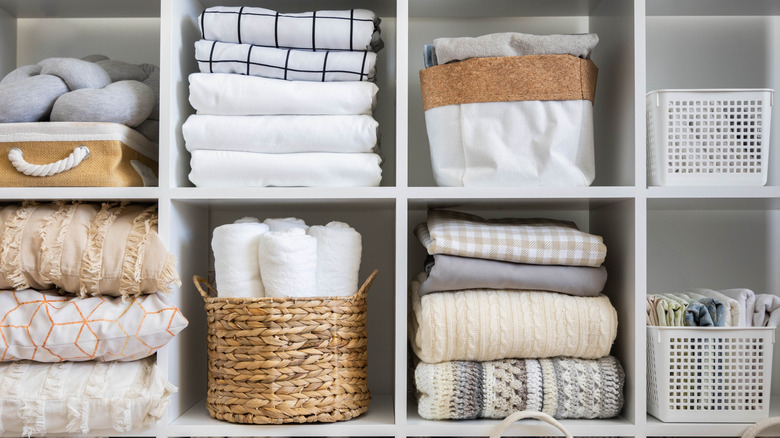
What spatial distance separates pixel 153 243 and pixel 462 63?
66cm

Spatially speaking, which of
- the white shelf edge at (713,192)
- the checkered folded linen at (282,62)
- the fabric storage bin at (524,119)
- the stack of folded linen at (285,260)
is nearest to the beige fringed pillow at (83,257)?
the stack of folded linen at (285,260)

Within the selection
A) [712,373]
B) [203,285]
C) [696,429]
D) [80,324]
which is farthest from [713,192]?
[80,324]

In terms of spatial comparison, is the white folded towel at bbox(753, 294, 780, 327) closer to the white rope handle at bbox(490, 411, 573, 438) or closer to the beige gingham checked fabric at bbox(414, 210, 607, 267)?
the beige gingham checked fabric at bbox(414, 210, 607, 267)

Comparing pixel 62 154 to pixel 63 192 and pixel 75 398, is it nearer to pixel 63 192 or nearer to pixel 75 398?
pixel 63 192

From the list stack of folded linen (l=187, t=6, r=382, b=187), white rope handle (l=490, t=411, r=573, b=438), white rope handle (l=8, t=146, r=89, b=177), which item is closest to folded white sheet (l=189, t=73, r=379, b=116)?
stack of folded linen (l=187, t=6, r=382, b=187)

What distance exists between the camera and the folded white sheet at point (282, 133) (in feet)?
4.20

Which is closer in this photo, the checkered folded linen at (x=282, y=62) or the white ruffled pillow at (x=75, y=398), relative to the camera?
the white ruffled pillow at (x=75, y=398)

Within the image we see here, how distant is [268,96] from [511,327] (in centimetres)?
64

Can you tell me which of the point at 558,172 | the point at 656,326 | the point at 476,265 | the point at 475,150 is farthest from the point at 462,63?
the point at 656,326

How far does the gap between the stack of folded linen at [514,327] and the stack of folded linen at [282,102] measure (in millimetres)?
249

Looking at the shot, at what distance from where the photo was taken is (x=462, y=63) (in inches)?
50.3

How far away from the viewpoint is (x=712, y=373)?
125cm

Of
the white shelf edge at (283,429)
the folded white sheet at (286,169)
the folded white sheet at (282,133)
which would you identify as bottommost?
the white shelf edge at (283,429)

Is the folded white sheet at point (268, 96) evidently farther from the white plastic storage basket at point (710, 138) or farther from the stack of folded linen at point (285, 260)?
the white plastic storage basket at point (710, 138)
